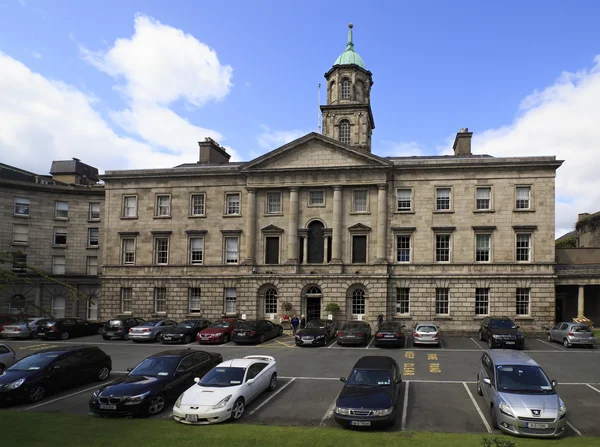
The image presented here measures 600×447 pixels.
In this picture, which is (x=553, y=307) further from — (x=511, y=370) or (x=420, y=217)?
(x=511, y=370)

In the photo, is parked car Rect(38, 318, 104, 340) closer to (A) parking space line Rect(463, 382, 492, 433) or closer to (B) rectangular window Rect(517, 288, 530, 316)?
(A) parking space line Rect(463, 382, 492, 433)

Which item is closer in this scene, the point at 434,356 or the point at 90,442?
the point at 90,442

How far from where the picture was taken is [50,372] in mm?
18016

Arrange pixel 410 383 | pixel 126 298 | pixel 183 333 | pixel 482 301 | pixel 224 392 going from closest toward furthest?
pixel 224 392 < pixel 410 383 < pixel 183 333 < pixel 482 301 < pixel 126 298

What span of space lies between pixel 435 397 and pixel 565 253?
93.5 ft

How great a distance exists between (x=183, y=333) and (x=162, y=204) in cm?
1543

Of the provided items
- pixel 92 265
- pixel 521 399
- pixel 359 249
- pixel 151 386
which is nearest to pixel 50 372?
pixel 151 386

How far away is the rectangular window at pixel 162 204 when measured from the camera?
4347cm

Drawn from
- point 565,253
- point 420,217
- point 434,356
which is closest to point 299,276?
point 420,217

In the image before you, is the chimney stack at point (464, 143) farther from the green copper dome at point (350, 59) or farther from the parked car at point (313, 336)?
the parked car at point (313, 336)

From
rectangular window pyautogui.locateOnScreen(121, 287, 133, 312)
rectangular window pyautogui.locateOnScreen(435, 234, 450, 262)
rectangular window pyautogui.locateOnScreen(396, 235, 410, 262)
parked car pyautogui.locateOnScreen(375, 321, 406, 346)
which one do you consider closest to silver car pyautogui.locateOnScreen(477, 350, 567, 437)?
parked car pyautogui.locateOnScreen(375, 321, 406, 346)

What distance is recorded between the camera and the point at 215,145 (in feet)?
161

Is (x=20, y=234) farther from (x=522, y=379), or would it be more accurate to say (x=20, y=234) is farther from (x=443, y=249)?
(x=522, y=379)

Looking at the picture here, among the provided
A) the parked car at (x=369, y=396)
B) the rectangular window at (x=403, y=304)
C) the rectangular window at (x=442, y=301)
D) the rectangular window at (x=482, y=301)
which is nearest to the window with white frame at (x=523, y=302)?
the rectangular window at (x=482, y=301)
